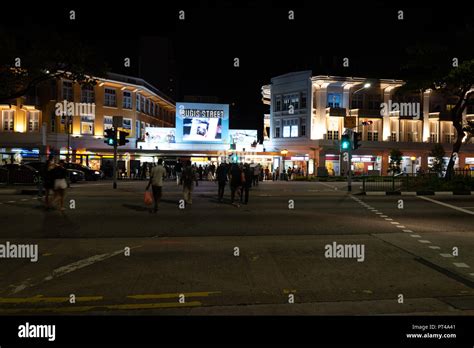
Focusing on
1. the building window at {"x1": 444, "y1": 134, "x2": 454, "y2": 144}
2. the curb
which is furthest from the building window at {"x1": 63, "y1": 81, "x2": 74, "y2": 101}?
the building window at {"x1": 444, "y1": 134, "x2": 454, "y2": 144}

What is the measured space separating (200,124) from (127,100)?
357 inches

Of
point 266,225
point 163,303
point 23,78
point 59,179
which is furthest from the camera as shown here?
point 23,78

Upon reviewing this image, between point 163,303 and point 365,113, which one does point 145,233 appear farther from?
point 365,113

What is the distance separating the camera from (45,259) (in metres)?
7.80

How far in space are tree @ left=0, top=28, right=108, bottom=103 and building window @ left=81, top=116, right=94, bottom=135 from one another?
2191 centimetres

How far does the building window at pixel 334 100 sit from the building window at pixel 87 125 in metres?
26.1

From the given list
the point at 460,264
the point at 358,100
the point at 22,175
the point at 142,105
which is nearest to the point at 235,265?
the point at 460,264

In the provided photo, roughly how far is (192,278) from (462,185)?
23.2 m

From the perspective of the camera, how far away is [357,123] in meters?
48.8

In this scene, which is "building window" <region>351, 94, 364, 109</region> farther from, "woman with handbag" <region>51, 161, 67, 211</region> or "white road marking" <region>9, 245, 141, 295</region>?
"white road marking" <region>9, 245, 141, 295</region>

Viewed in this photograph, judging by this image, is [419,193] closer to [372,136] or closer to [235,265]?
[235,265]

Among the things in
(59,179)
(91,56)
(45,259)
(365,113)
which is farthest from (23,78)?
(365,113)

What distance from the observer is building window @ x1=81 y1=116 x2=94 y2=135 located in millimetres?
45562

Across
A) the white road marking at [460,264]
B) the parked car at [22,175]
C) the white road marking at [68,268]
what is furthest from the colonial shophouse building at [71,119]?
the white road marking at [460,264]
